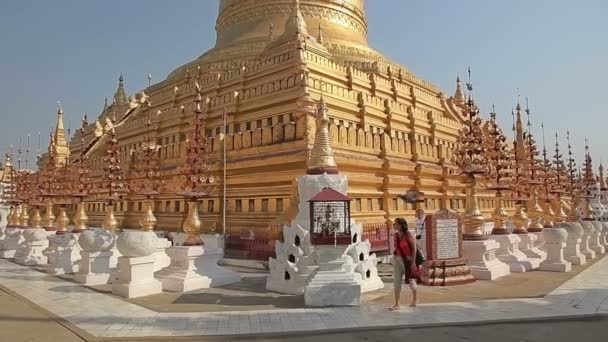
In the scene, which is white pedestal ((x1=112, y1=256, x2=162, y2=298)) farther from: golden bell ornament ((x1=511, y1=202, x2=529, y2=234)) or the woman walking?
golden bell ornament ((x1=511, y1=202, x2=529, y2=234))

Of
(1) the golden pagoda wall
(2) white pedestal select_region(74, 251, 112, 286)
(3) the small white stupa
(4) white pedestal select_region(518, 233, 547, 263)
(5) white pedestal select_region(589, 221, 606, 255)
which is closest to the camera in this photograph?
(3) the small white stupa

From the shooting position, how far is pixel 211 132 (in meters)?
25.2

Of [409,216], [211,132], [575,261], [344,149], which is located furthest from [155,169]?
[575,261]

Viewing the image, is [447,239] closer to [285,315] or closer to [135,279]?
[285,315]

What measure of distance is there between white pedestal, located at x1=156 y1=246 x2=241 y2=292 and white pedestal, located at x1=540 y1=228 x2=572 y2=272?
34.7ft

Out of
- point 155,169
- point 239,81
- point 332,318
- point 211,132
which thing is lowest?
point 332,318

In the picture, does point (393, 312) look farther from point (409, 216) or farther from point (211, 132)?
point (211, 132)

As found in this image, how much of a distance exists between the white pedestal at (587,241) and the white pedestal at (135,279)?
16.8 m

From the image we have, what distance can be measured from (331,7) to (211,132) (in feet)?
55.2

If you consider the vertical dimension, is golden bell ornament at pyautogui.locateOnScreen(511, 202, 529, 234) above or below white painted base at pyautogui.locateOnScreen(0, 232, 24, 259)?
above

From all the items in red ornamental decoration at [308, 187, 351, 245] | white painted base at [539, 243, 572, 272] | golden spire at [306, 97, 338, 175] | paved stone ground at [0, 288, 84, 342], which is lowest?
paved stone ground at [0, 288, 84, 342]

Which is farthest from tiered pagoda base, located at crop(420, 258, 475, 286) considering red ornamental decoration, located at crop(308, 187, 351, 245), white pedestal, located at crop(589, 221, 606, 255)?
white pedestal, located at crop(589, 221, 606, 255)

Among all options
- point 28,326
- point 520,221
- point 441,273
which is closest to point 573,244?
point 520,221

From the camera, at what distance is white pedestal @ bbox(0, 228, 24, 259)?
20.2 metres
